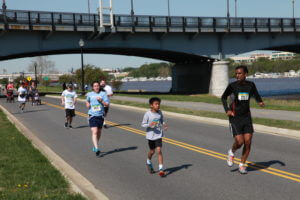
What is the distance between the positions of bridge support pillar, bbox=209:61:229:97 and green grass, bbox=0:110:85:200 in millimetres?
33382

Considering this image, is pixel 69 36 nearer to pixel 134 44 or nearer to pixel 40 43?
pixel 40 43

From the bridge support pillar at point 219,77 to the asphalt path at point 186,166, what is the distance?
28759 millimetres

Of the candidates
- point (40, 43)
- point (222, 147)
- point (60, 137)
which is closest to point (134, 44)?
point (40, 43)

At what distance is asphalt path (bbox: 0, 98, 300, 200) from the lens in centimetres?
599

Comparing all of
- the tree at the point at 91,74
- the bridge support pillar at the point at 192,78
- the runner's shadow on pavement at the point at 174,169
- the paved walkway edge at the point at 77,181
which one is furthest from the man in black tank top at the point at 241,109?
the tree at the point at 91,74

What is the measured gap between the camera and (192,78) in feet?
152

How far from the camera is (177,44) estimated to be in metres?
40.4

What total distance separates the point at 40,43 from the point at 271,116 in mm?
24729

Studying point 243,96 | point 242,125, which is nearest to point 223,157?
point 242,125

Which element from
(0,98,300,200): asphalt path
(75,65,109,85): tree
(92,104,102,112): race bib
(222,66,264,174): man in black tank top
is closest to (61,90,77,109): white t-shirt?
(0,98,300,200): asphalt path

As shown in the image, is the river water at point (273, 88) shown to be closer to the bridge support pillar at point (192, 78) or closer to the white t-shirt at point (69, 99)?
the bridge support pillar at point (192, 78)

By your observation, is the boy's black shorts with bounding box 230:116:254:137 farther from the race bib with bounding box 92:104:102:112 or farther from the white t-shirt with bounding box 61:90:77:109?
the white t-shirt with bounding box 61:90:77:109

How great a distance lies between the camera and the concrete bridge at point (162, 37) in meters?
34.2

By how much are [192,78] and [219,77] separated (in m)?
5.43
